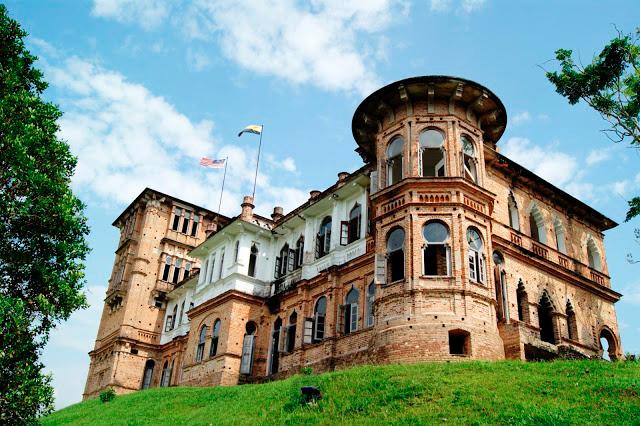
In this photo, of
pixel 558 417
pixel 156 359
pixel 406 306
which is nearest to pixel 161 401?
pixel 406 306

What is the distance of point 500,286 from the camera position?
24.2 meters

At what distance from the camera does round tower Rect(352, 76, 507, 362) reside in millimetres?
20734

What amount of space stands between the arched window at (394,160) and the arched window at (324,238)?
21.0ft

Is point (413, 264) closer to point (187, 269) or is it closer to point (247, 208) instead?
point (247, 208)

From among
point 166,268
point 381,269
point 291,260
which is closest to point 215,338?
point 291,260

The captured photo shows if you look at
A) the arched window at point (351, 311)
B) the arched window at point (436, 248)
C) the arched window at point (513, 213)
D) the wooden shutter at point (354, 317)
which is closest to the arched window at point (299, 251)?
the arched window at point (351, 311)

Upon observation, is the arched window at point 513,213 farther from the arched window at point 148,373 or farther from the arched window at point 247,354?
the arched window at point 148,373

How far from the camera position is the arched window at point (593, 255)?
3058 cm

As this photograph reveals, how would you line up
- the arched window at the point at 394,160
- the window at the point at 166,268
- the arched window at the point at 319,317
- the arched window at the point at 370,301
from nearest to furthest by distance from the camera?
1. the arched window at the point at 394,160
2. the arched window at the point at 370,301
3. the arched window at the point at 319,317
4. the window at the point at 166,268

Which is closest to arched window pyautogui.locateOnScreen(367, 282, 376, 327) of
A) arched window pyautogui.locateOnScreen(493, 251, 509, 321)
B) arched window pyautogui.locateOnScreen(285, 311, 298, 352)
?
arched window pyautogui.locateOnScreen(493, 251, 509, 321)

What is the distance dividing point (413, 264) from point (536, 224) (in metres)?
9.59

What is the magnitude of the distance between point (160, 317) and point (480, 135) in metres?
28.8

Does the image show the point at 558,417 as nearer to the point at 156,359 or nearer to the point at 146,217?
the point at 156,359

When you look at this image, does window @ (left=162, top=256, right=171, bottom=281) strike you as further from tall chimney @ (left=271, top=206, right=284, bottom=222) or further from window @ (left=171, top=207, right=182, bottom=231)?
tall chimney @ (left=271, top=206, right=284, bottom=222)
